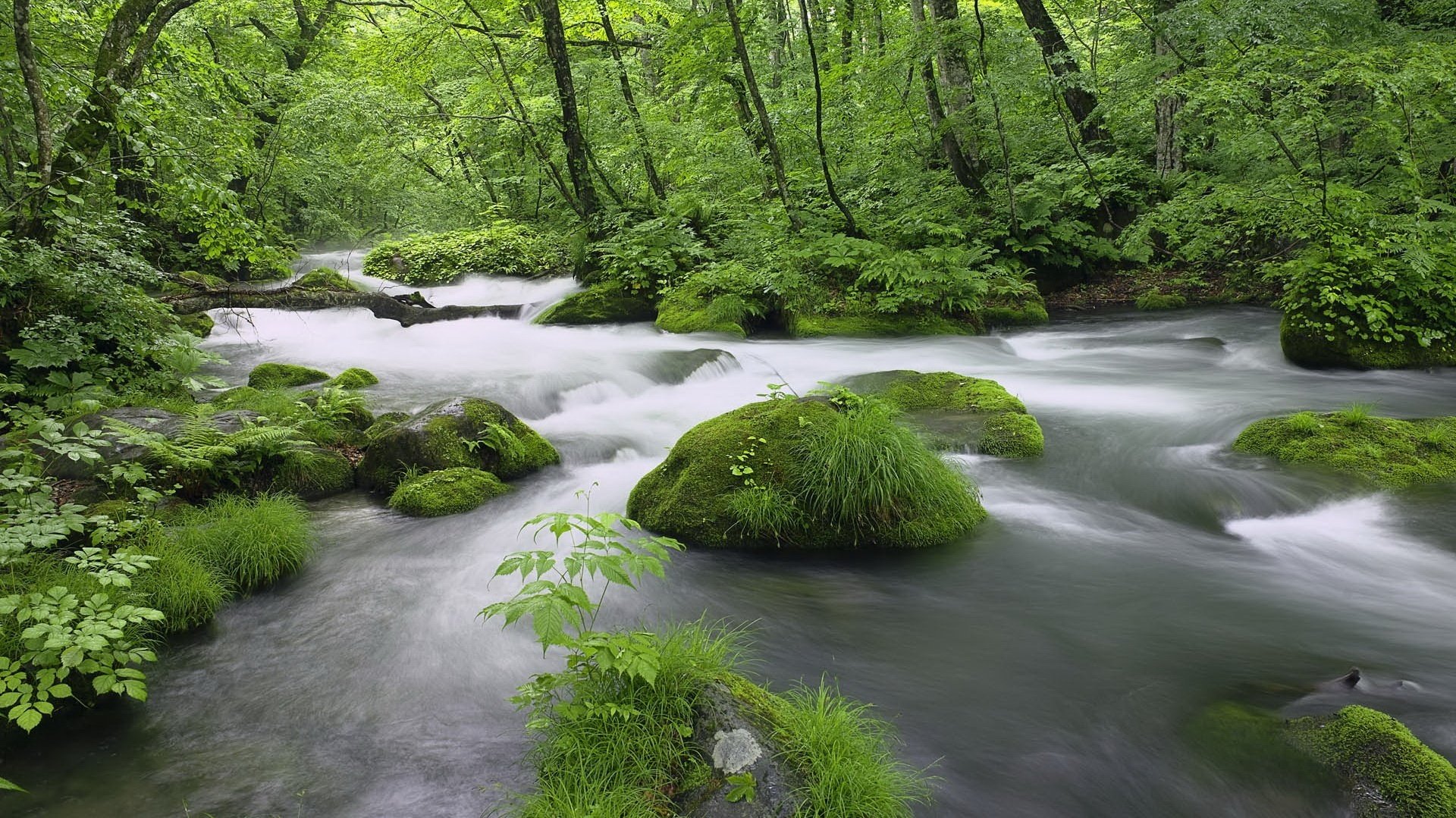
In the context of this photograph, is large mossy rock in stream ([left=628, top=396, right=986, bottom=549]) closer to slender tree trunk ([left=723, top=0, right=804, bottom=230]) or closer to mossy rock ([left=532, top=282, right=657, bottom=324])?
slender tree trunk ([left=723, top=0, right=804, bottom=230])

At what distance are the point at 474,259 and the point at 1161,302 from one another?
1340 cm

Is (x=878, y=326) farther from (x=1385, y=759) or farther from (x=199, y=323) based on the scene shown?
(x=199, y=323)

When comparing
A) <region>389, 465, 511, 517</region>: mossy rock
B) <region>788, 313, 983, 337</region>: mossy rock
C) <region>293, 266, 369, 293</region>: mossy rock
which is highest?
<region>293, 266, 369, 293</region>: mossy rock

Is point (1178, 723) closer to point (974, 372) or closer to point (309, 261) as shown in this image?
point (974, 372)

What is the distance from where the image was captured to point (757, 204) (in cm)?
1316

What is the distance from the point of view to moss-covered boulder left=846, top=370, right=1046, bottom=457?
6.25 m

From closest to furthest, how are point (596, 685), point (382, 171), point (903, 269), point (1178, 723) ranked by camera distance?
point (596, 685) < point (1178, 723) < point (903, 269) < point (382, 171)

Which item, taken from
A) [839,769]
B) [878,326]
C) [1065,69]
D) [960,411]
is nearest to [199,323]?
[878,326]

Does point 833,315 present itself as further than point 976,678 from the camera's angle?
Yes

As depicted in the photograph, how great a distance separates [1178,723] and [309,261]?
1996cm

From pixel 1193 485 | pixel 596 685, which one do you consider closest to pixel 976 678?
pixel 596 685

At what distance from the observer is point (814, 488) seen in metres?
4.85

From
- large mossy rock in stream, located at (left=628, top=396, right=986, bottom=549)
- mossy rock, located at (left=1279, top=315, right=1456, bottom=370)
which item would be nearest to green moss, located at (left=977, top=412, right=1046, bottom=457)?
large mossy rock in stream, located at (left=628, top=396, right=986, bottom=549)

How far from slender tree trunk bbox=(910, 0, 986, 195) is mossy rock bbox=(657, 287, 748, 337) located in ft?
16.3
